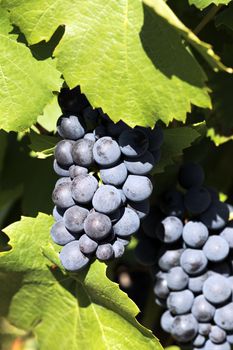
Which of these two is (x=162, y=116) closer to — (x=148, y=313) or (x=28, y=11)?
(x=28, y=11)

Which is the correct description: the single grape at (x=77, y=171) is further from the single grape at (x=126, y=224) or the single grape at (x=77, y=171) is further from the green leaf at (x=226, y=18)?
the green leaf at (x=226, y=18)

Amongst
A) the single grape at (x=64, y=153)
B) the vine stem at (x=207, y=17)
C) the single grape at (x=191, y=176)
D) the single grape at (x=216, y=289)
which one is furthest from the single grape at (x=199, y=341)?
the vine stem at (x=207, y=17)

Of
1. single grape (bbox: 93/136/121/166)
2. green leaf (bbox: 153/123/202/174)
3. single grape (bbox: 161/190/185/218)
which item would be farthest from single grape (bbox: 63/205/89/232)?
single grape (bbox: 161/190/185/218)

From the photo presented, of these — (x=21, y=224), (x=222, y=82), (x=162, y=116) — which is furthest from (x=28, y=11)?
(x=222, y=82)

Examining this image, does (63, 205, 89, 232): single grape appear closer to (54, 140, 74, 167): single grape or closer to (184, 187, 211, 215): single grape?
(54, 140, 74, 167): single grape

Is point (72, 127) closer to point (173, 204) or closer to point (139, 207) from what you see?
point (139, 207)
